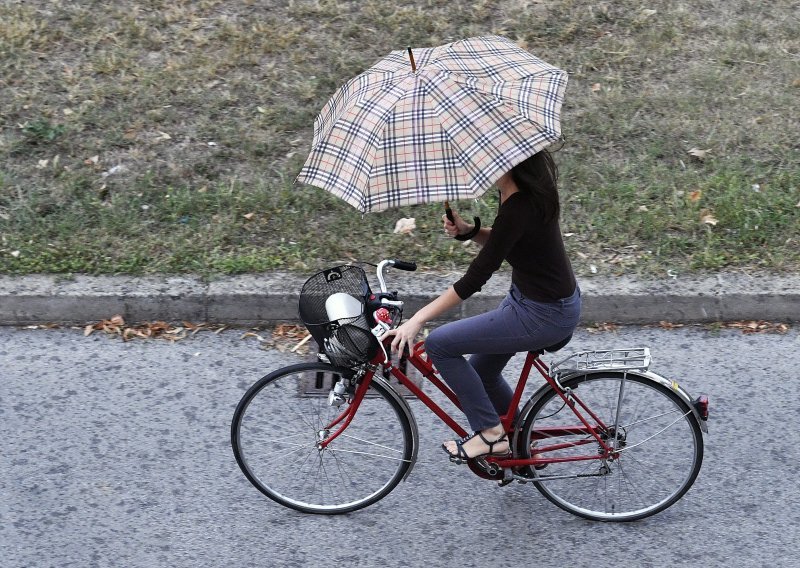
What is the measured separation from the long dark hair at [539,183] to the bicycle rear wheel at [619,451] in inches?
34.4

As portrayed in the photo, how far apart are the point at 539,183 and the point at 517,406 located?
3.80ft

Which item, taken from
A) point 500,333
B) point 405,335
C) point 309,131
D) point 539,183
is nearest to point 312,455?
point 405,335

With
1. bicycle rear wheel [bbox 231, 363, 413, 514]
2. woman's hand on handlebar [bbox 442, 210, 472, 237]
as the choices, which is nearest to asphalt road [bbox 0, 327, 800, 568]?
bicycle rear wheel [bbox 231, 363, 413, 514]

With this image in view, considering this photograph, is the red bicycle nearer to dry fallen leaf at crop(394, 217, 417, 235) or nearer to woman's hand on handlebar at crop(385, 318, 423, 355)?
woman's hand on handlebar at crop(385, 318, 423, 355)

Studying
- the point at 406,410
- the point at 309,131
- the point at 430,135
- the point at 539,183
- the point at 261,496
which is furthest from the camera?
the point at 309,131

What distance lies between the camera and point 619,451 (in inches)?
165

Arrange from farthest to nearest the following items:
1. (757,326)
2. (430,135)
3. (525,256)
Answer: (757,326) < (525,256) < (430,135)

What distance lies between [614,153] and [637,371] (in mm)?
3077

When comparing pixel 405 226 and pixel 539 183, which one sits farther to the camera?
pixel 405 226

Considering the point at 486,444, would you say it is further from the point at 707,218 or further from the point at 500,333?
the point at 707,218

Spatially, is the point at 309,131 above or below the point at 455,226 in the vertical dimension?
below

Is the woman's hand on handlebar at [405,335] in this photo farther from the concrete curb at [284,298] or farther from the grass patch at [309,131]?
the grass patch at [309,131]

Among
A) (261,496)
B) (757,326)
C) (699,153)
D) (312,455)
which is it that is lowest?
(261,496)

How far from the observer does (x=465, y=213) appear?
6234mm
